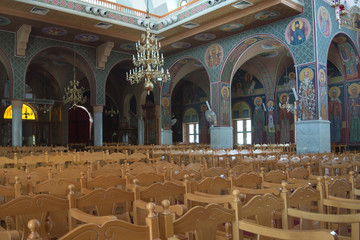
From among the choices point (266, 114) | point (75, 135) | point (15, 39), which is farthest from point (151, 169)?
point (75, 135)

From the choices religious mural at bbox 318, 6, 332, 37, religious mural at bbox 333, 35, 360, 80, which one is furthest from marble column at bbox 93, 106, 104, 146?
religious mural at bbox 333, 35, 360, 80

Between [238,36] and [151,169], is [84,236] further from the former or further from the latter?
[238,36]

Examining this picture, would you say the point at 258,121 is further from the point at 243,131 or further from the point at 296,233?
the point at 296,233

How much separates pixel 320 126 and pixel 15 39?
13.0 meters

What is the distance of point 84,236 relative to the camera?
167 centimetres

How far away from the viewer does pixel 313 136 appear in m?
12.4

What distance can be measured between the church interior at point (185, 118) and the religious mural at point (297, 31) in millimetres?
43

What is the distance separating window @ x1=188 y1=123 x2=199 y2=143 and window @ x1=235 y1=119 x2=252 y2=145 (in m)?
3.32

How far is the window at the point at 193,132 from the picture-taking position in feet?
83.9

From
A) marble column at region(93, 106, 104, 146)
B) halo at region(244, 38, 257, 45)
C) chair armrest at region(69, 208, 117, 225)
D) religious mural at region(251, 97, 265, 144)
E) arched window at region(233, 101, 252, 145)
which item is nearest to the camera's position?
chair armrest at region(69, 208, 117, 225)

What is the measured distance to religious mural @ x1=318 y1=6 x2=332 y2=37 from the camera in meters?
12.9

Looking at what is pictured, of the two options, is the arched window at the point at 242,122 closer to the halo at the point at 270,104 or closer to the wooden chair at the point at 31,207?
the halo at the point at 270,104

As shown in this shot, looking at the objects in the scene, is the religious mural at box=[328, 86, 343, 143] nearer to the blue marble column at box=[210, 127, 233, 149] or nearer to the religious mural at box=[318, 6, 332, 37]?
the religious mural at box=[318, 6, 332, 37]

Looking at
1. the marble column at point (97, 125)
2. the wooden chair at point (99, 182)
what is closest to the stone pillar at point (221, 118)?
the marble column at point (97, 125)
